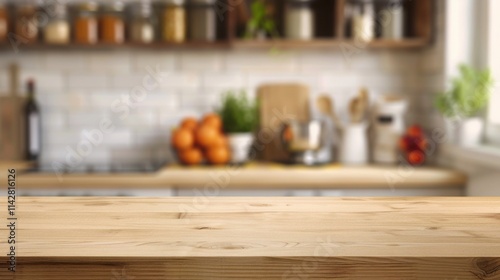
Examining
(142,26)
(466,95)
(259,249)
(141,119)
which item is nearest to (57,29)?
(142,26)

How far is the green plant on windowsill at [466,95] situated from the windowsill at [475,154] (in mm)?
173

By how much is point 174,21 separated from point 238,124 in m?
0.63

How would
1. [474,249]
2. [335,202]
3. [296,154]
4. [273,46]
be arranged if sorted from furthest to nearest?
[273,46]
[296,154]
[335,202]
[474,249]

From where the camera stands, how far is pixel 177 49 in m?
3.64

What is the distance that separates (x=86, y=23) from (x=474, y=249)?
9.72ft

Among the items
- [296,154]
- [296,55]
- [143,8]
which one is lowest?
[296,154]

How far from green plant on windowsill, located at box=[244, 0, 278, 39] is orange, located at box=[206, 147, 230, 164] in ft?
2.07

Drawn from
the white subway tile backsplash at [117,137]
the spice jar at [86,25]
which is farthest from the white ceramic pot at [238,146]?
the spice jar at [86,25]

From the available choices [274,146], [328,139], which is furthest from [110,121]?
[328,139]

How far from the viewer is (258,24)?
3.49 m

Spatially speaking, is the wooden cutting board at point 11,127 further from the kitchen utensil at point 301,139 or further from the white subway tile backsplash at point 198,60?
the kitchen utensil at point 301,139

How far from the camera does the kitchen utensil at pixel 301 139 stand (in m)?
3.28

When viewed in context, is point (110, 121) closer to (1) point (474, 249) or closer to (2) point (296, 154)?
(2) point (296, 154)

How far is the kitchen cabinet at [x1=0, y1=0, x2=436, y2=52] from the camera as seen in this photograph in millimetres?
3424
